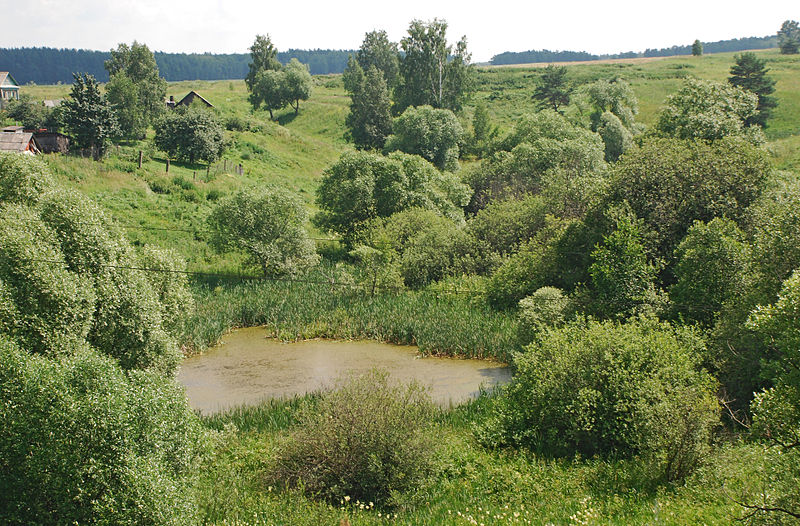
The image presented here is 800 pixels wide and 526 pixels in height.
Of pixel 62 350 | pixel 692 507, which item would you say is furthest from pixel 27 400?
pixel 692 507

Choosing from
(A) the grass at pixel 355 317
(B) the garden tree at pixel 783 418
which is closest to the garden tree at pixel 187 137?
(A) the grass at pixel 355 317

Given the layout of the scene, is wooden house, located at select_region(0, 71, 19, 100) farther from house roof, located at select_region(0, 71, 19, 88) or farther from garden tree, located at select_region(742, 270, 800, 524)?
garden tree, located at select_region(742, 270, 800, 524)

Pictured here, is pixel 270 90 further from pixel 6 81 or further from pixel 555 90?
pixel 6 81

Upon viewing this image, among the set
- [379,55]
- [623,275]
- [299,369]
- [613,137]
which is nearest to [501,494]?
[623,275]

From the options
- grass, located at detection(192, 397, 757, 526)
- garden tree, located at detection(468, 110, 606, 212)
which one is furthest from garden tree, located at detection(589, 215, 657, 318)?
garden tree, located at detection(468, 110, 606, 212)

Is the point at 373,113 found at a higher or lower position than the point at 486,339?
higher

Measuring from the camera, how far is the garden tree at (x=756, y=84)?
56125mm

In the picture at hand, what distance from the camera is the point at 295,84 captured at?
7175 centimetres

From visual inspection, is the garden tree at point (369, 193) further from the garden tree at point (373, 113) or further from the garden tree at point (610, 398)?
the garden tree at point (373, 113)

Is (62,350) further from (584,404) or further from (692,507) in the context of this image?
(692,507)

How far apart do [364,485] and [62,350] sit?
7.28 m

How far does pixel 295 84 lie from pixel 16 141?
127ft

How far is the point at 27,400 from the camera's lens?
1062 centimetres

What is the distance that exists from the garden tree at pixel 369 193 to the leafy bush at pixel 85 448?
26.6 meters
